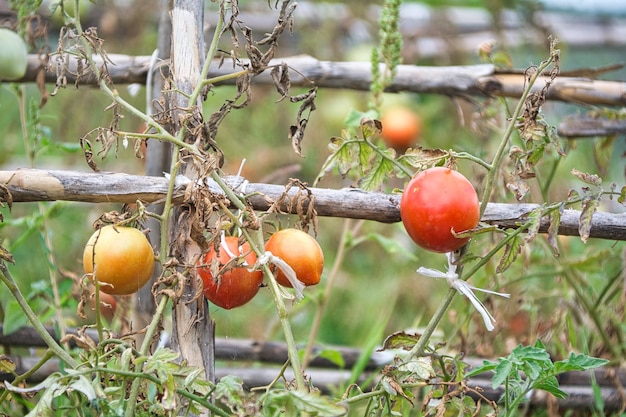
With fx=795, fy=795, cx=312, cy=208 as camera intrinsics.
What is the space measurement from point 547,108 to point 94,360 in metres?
3.01

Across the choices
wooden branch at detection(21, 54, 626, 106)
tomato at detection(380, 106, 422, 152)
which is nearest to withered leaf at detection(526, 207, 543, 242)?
wooden branch at detection(21, 54, 626, 106)

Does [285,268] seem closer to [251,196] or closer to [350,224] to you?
[251,196]

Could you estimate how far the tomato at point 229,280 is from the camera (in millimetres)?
1120

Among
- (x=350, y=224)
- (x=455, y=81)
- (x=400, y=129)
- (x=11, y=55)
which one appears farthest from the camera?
(x=400, y=129)

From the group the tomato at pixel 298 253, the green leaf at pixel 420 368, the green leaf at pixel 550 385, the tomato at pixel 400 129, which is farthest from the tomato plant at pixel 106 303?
the tomato at pixel 400 129

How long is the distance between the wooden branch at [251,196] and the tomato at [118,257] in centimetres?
8

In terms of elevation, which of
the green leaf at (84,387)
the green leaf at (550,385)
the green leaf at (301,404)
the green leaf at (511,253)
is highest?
the green leaf at (511,253)

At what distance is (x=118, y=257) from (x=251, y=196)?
23 cm

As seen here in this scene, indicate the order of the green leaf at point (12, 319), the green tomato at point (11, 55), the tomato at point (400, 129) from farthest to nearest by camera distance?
the tomato at point (400, 129) < the green leaf at point (12, 319) < the green tomato at point (11, 55)

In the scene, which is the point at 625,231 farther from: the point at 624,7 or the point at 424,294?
the point at 624,7

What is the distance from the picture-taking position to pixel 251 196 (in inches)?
48.1

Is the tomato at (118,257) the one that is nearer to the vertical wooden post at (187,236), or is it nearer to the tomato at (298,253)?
the vertical wooden post at (187,236)

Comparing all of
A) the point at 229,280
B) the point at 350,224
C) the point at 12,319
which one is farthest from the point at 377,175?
the point at 350,224

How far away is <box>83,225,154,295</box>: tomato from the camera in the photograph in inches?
43.6
